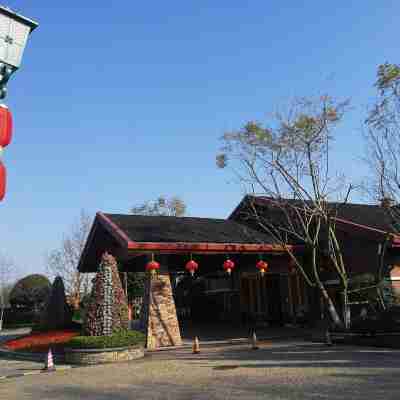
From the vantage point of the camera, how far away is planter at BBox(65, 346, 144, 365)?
13.9 meters

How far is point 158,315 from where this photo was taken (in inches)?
655

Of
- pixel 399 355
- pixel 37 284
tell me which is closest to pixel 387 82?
pixel 399 355

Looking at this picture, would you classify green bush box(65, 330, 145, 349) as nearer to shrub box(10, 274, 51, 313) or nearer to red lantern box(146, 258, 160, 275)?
red lantern box(146, 258, 160, 275)

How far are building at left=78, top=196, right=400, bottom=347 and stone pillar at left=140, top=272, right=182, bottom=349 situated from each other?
0.04m

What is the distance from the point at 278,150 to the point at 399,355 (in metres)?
8.16

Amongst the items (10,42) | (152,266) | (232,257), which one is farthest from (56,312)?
(10,42)

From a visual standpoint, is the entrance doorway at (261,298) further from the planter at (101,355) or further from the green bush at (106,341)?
the planter at (101,355)

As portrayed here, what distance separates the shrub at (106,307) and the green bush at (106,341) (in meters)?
Answer: 0.43

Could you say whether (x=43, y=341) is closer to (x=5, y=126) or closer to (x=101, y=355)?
(x=101, y=355)

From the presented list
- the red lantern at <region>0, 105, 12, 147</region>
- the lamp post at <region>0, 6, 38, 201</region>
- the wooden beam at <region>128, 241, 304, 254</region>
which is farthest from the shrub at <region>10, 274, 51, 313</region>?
the lamp post at <region>0, 6, 38, 201</region>

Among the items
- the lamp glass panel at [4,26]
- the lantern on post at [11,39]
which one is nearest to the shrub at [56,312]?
the lantern on post at [11,39]

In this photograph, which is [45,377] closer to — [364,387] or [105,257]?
[105,257]

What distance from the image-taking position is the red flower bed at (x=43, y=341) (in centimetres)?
1686

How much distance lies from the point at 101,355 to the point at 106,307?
1.67 m
